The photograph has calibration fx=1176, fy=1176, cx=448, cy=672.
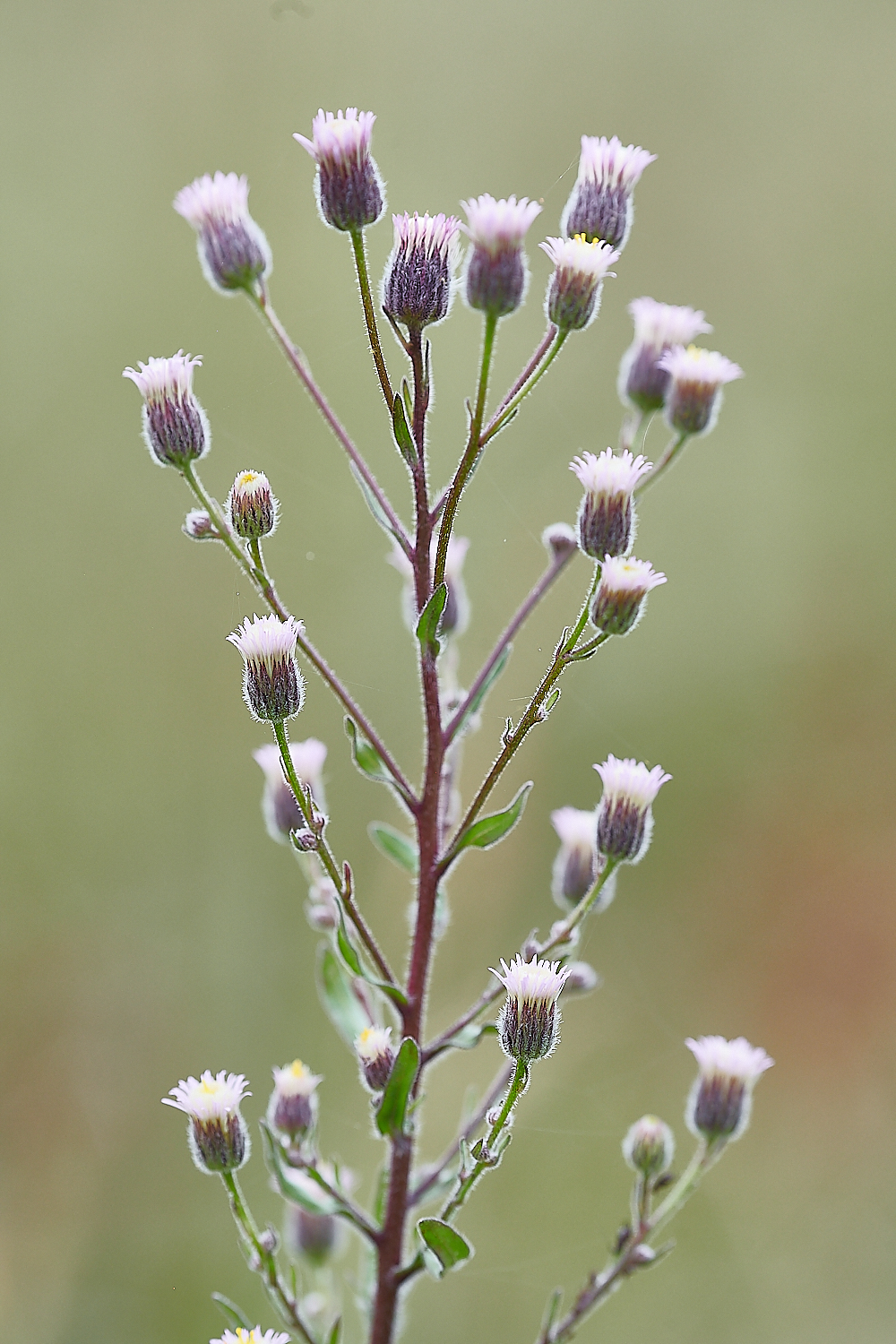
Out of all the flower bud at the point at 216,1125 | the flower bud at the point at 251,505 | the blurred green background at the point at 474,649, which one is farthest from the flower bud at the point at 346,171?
the blurred green background at the point at 474,649

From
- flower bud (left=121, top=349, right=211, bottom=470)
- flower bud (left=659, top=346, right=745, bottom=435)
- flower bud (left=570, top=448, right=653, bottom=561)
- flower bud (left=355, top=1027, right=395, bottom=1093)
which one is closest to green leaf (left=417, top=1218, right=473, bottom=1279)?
flower bud (left=355, top=1027, right=395, bottom=1093)

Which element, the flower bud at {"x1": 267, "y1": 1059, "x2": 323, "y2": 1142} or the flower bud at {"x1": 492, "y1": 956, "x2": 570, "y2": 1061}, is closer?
the flower bud at {"x1": 492, "y1": 956, "x2": 570, "y2": 1061}

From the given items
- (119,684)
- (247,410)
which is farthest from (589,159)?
(119,684)

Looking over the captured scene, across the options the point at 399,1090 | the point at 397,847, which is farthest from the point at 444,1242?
the point at 397,847

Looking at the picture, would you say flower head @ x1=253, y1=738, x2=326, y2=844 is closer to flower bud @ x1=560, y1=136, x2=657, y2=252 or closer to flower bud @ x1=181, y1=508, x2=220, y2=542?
flower bud @ x1=181, y1=508, x2=220, y2=542

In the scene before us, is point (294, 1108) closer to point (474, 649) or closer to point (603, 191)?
point (603, 191)

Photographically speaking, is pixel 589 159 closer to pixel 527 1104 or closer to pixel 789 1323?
pixel 527 1104
